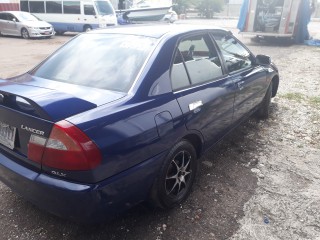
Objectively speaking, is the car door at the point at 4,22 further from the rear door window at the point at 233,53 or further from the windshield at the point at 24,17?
the rear door window at the point at 233,53

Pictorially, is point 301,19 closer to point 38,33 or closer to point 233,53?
point 233,53

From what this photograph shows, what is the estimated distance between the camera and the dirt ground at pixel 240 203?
2600mm

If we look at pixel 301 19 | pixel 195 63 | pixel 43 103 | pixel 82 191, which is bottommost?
pixel 82 191

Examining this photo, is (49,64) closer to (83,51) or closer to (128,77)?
(83,51)

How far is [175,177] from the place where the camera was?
2828 mm

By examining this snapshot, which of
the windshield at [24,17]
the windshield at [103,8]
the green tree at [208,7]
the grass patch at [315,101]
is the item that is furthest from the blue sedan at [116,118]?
the green tree at [208,7]

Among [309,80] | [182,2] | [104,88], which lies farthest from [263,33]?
[182,2]

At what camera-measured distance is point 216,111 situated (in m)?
3.21

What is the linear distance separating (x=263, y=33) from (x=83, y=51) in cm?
1322

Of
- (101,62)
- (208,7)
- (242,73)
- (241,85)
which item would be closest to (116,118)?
(101,62)

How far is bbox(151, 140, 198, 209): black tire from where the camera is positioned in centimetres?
259

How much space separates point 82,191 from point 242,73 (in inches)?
101

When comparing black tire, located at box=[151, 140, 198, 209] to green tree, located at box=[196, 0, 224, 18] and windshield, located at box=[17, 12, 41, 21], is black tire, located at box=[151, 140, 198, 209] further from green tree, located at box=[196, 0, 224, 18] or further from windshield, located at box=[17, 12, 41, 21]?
green tree, located at box=[196, 0, 224, 18]

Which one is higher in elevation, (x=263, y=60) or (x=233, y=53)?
(x=233, y=53)
